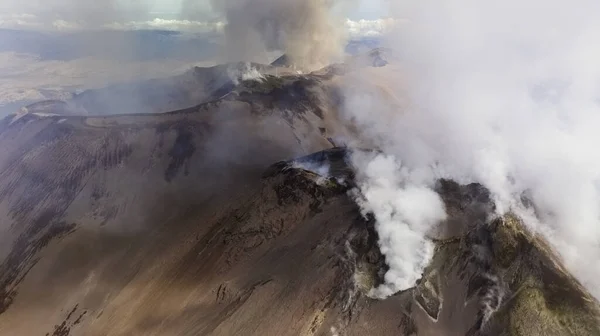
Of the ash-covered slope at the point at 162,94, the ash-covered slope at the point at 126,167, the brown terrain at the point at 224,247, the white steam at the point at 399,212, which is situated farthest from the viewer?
the ash-covered slope at the point at 162,94

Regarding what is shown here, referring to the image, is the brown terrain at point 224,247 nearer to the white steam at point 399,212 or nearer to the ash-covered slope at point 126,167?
the ash-covered slope at point 126,167

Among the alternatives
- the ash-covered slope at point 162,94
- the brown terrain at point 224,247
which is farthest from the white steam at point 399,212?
the ash-covered slope at point 162,94

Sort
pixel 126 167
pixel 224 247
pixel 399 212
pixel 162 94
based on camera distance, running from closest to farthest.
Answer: pixel 399 212 < pixel 224 247 < pixel 126 167 < pixel 162 94

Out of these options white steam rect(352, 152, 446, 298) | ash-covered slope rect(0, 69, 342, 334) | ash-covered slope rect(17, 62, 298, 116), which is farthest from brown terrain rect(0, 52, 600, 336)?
ash-covered slope rect(17, 62, 298, 116)

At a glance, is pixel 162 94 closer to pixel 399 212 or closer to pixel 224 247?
pixel 224 247

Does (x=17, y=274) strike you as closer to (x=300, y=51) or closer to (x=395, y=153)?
(x=395, y=153)

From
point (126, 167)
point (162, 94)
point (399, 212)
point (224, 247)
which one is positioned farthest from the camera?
point (162, 94)

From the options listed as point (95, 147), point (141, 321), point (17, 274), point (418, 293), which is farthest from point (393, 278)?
point (95, 147)

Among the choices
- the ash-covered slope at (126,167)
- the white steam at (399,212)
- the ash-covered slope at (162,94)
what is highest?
the white steam at (399,212)

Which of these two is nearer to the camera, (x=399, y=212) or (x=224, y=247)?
(x=399, y=212)

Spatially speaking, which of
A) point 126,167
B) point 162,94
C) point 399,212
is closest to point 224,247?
point 399,212
